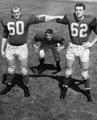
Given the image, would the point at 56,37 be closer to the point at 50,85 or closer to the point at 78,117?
the point at 50,85

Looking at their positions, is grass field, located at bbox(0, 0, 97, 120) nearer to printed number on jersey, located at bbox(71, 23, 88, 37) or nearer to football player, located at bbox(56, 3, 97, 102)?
football player, located at bbox(56, 3, 97, 102)

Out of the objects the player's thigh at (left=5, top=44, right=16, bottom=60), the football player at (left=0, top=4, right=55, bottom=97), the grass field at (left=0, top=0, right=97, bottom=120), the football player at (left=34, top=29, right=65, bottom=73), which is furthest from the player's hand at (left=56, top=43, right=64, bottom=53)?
the player's thigh at (left=5, top=44, right=16, bottom=60)

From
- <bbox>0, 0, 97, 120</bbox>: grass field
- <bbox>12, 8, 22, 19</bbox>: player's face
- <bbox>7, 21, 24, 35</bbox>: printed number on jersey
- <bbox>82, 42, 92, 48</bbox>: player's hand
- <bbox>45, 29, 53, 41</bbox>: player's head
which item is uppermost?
<bbox>12, 8, 22, 19</bbox>: player's face

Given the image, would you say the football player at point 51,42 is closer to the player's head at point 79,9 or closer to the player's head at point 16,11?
the player's head at point 16,11

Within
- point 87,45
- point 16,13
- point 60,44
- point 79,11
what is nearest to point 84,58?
point 87,45

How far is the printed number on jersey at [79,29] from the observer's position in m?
6.73

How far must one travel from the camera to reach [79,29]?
6.75 m

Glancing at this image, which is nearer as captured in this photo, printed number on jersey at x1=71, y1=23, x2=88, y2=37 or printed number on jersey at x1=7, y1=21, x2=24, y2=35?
printed number on jersey at x1=71, y1=23, x2=88, y2=37

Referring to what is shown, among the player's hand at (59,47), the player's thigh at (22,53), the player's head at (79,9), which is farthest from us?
the player's hand at (59,47)

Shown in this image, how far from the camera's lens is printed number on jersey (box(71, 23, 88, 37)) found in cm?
673

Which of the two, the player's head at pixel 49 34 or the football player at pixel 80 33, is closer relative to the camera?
the football player at pixel 80 33

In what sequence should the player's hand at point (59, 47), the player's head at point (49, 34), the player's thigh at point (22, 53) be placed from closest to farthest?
the player's thigh at point (22, 53)
the player's head at point (49, 34)
the player's hand at point (59, 47)

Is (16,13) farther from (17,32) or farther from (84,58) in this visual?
(84,58)

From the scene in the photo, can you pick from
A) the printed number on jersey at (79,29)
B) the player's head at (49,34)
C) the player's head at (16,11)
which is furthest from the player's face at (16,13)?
the player's head at (49,34)
